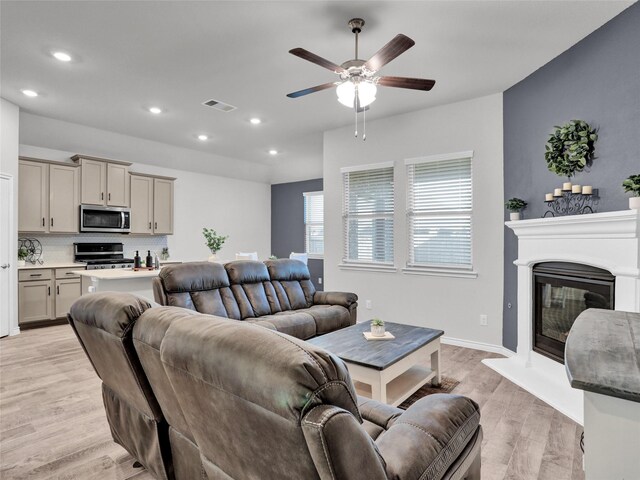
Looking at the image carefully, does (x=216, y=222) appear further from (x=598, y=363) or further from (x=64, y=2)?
(x=598, y=363)

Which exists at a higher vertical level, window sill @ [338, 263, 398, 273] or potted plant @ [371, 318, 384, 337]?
window sill @ [338, 263, 398, 273]

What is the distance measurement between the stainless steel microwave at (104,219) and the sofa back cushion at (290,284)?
3191mm

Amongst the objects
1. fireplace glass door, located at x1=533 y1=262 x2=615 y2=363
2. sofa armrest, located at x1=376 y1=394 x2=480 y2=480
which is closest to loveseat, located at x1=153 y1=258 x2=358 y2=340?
fireplace glass door, located at x1=533 y1=262 x2=615 y2=363

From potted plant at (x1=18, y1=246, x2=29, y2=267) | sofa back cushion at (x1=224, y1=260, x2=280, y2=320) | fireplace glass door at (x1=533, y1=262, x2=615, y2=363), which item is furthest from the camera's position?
potted plant at (x1=18, y1=246, x2=29, y2=267)

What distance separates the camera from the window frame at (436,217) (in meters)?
4.44

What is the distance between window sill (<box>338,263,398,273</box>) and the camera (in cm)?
505

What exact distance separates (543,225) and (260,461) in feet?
11.0

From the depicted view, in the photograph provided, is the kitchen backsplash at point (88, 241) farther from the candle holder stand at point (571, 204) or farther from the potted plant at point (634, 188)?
the potted plant at point (634, 188)

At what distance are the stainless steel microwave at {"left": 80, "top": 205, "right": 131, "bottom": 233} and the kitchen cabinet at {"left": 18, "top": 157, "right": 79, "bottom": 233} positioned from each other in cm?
12

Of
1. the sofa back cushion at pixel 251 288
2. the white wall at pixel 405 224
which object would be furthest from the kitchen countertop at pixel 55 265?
the white wall at pixel 405 224

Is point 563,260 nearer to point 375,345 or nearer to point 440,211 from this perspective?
point 440,211

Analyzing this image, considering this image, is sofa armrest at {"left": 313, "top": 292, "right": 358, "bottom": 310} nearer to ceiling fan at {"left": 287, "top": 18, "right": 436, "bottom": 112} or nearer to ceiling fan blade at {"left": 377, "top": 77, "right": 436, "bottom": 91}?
ceiling fan at {"left": 287, "top": 18, "right": 436, "bottom": 112}

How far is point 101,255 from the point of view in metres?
6.19

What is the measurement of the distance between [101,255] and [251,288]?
3.61m
